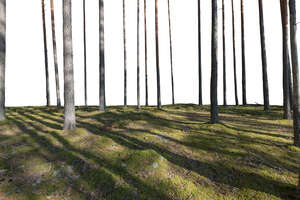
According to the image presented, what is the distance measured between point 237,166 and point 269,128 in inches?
230

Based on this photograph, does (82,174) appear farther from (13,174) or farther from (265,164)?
(265,164)

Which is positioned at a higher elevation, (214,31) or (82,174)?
(214,31)

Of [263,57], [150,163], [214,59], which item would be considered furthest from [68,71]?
[263,57]

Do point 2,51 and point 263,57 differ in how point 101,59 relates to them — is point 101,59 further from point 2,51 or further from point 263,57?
point 263,57

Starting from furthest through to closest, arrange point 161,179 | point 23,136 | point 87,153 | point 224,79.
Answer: point 224,79 < point 23,136 < point 87,153 < point 161,179

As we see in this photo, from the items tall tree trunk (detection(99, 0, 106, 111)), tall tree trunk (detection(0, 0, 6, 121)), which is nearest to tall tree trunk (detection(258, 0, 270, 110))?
tall tree trunk (detection(99, 0, 106, 111))

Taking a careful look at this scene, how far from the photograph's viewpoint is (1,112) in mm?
14453

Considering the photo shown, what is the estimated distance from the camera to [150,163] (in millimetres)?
7293

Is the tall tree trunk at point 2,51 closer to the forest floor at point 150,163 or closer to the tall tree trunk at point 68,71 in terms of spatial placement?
the forest floor at point 150,163

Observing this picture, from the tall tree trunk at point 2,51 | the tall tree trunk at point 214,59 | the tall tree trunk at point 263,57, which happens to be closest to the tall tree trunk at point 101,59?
the tall tree trunk at point 2,51

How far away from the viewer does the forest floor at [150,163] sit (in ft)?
20.0

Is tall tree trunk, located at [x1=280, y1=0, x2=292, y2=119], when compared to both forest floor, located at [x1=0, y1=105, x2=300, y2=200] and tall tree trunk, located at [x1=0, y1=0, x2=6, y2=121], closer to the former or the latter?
forest floor, located at [x1=0, y1=105, x2=300, y2=200]

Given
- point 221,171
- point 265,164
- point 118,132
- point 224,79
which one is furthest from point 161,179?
point 224,79

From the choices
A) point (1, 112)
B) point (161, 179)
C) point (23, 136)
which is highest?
point (1, 112)
